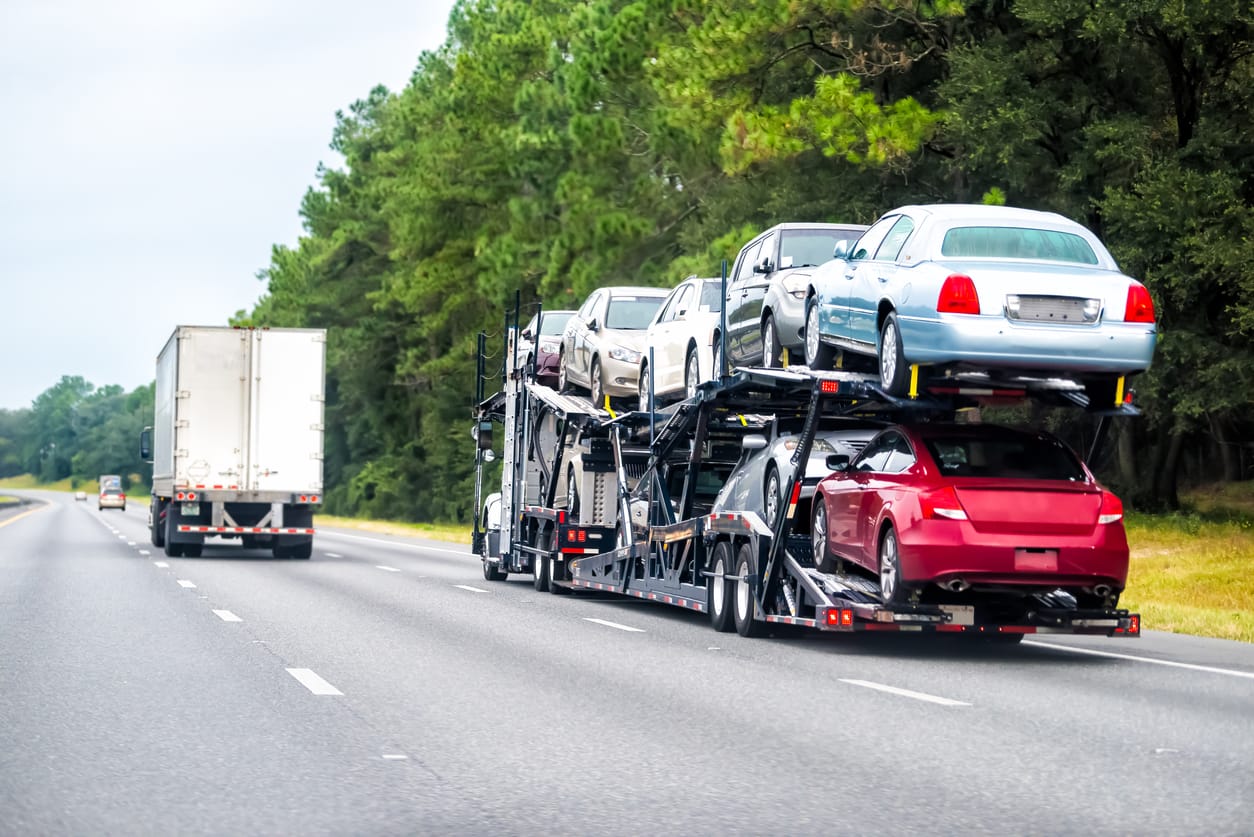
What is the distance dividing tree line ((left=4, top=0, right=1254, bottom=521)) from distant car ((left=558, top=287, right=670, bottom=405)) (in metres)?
9.95

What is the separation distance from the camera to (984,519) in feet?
43.1

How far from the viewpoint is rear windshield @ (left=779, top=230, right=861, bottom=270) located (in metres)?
16.8

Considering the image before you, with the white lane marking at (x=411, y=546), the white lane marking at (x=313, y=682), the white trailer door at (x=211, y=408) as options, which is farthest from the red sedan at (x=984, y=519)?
the white lane marking at (x=411, y=546)

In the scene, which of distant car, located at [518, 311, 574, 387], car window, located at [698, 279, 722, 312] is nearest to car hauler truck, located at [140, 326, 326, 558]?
distant car, located at [518, 311, 574, 387]

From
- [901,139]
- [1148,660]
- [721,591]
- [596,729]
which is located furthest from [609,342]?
[596,729]

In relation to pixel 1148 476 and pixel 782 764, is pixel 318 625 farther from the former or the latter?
pixel 1148 476

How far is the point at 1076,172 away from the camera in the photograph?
3098cm

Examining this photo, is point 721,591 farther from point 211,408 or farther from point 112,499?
point 112,499

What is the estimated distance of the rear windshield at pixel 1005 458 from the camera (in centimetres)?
1361

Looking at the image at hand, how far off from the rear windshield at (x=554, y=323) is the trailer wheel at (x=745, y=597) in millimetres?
10675

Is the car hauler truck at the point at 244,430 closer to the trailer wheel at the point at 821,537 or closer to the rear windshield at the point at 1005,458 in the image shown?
the trailer wheel at the point at 821,537

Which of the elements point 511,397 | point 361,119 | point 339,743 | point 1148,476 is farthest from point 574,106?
point 361,119

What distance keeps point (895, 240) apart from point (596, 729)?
594 cm

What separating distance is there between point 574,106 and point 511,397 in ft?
81.1
